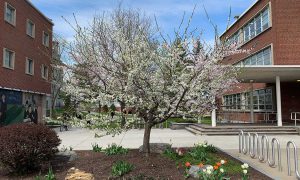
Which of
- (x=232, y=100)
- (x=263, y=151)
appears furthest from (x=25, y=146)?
(x=232, y=100)

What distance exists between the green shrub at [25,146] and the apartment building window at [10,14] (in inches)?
669

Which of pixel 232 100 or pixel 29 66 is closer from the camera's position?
pixel 29 66

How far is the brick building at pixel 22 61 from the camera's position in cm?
2338

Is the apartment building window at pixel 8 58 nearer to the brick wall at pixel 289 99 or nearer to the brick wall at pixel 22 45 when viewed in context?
the brick wall at pixel 22 45

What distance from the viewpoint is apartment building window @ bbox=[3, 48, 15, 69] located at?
2338cm

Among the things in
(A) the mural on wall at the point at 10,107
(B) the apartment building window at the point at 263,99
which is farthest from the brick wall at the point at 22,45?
(B) the apartment building window at the point at 263,99

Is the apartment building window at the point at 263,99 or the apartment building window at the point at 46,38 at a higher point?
the apartment building window at the point at 46,38

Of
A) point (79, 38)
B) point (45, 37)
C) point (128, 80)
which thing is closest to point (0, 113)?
point (45, 37)

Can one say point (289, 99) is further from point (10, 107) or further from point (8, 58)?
point (8, 58)

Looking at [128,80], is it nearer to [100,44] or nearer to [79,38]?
[100,44]

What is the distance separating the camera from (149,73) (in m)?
8.91

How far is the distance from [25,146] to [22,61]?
63.7 ft

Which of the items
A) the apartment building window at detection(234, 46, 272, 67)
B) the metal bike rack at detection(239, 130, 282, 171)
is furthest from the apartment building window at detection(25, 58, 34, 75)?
the metal bike rack at detection(239, 130, 282, 171)

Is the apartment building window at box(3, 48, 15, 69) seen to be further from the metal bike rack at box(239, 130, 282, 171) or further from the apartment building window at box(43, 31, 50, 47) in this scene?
the metal bike rack at box(239, 130, 282, 171)
